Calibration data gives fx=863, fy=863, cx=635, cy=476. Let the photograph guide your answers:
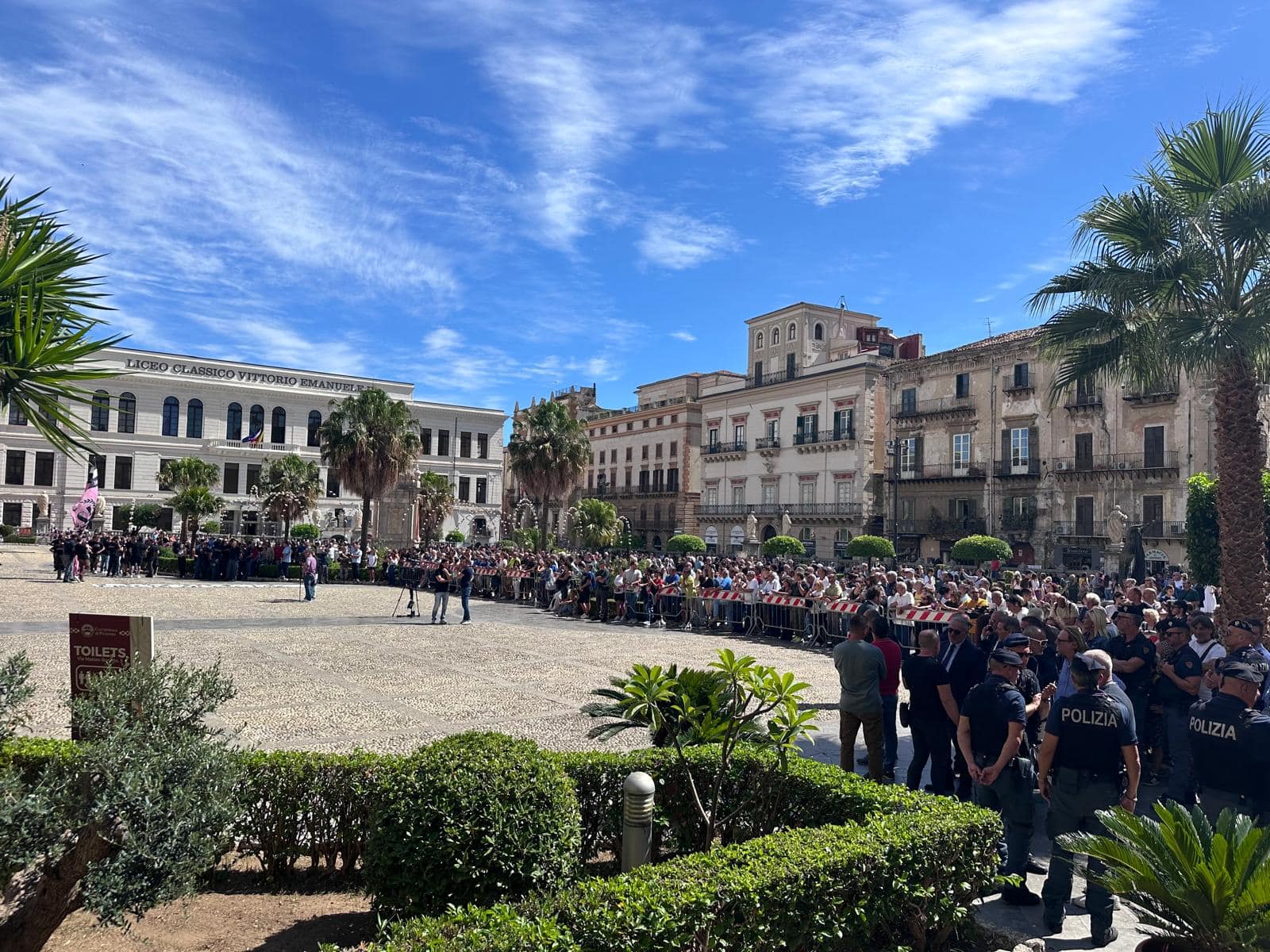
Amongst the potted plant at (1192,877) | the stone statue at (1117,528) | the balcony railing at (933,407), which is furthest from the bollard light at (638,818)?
the balcony railing at (933,407)

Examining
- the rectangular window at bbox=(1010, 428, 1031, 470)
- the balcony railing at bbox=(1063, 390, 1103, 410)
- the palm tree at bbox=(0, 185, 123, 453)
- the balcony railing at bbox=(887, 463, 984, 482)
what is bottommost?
the palm tree at bbox=(0, 185, 123, 453)

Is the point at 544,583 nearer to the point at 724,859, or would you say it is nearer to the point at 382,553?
the point at 382,553

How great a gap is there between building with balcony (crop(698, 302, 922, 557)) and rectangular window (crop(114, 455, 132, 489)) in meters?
37.0

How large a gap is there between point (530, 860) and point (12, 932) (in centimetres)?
226

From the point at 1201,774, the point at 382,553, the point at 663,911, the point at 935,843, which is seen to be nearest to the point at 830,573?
the point at 1201,774

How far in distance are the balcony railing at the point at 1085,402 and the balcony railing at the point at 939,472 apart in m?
5.09

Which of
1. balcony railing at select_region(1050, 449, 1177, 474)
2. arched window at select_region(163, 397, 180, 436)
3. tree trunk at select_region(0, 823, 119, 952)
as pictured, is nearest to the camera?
tree trunk at select_region(0, 823, 119, 952)

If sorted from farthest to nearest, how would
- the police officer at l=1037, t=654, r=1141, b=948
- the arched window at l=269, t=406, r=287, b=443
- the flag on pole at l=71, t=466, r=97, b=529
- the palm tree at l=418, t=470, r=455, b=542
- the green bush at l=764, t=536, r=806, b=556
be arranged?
the arched window at l=269, t=406, r=287, b=443 → the palm tree at l=418, t=470, r=455, b=542 → the green bush at l=764, t=536, r=806, b=556 → the flag on pole at l=71, t=466, r=97, b=529 → the police officer at l=1037, t=654, r=1141, b=948

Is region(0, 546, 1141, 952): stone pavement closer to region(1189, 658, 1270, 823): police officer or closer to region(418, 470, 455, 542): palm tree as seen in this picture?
region(1189, 658, 1270, 823): police officer

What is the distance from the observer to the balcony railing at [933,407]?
44162 millimetres

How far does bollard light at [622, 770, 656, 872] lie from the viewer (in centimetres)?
423

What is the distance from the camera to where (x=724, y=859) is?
147 inches

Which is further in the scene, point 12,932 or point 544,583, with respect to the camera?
point 544,583

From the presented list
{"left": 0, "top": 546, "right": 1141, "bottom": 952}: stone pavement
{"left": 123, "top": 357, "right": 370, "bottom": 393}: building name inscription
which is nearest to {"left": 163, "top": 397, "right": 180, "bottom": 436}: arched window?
{"left": 123, "top": 357, "right": 370, "bottom": 393}: building name inscription
